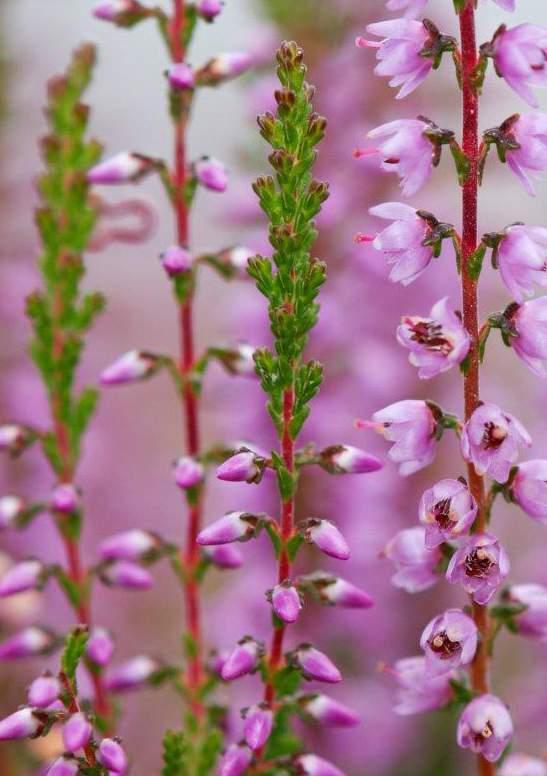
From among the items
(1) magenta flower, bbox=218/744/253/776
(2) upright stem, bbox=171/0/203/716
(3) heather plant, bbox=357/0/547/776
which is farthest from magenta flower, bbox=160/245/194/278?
(1) magenta flower, bbox=218/744/253/776

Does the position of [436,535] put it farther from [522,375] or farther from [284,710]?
[522,375]

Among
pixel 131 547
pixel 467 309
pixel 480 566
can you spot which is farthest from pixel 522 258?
pixel 131 547

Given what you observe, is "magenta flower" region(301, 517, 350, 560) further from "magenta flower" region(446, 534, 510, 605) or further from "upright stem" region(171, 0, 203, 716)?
"upright stem" region(171, 0, 203, 716)

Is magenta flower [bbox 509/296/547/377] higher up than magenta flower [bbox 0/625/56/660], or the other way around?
magenta flower [bbox 509/296/547/377]

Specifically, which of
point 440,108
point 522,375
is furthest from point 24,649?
point 522,375

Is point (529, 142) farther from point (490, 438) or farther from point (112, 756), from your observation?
point (112, 756)

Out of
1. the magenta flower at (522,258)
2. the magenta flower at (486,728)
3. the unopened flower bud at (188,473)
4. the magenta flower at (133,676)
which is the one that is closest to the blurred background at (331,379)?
the magenta flower at (133,676)
